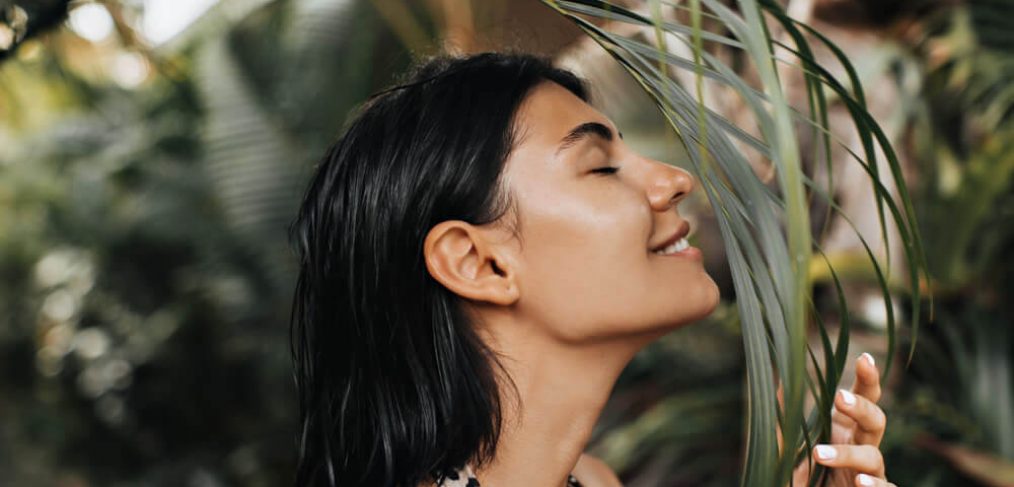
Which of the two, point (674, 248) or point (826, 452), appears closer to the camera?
point (826, 452)

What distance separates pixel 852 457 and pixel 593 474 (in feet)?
1.55

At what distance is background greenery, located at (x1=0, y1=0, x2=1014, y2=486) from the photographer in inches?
86.0

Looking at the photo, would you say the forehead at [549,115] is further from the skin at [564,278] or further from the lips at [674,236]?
the lips at [674,236]

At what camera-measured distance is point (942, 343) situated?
2.42m

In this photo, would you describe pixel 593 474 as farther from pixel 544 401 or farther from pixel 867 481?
pixel 867 481

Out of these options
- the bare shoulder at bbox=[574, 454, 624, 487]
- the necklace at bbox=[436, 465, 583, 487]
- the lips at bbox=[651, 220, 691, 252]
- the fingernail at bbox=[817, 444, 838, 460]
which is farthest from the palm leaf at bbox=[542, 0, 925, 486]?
the bare shoulder at bbox=[574, 454, 624, 487]

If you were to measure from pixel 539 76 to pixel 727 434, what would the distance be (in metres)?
1.55

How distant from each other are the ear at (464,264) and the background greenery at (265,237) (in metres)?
0.41

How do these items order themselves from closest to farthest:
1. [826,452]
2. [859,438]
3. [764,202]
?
1. [764,202]
2. [826,452]
3. [859,438]

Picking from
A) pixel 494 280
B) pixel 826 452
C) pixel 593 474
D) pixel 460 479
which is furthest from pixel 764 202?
pixel 593 474

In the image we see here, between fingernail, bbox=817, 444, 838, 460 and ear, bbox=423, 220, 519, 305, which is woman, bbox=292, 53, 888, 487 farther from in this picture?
fingernail, bbox=817, 444, 838, 460

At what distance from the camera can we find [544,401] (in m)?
1.10

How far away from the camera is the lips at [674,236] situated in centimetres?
110

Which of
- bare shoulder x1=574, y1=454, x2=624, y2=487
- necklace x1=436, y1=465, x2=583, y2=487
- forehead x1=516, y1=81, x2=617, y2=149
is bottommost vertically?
bare shoulder x1=574, y1=454, x2=624, y2=487
